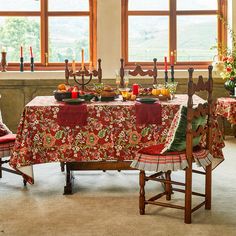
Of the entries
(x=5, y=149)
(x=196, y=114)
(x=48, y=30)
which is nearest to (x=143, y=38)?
(x=48, y=30)

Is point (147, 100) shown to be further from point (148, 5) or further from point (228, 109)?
point (148, 5)

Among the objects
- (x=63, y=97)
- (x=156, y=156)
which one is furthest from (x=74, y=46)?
(x=156, y=156)

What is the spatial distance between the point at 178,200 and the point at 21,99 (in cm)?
379

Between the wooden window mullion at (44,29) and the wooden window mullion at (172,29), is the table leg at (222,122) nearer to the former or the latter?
the wooden window mullion at (172,29)

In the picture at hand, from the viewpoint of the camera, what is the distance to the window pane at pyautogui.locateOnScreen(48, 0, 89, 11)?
25.8 feet

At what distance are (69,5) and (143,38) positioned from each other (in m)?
1.18

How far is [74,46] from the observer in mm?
8039

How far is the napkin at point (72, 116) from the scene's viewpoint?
14.7 ft

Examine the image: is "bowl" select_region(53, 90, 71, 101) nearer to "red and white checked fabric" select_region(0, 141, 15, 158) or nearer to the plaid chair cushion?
"red and white checked fabric" select_region(0, 141, 15, 158)

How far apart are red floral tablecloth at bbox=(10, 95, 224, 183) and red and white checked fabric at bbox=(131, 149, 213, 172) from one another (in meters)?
0.71

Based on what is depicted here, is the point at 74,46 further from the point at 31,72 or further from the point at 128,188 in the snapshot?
the point at 128,188

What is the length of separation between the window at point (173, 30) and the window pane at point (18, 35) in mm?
1287

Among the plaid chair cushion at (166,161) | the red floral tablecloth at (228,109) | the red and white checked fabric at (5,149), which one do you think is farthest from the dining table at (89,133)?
the red floral tablecloth at (228,109)

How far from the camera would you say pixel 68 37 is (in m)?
8.02
